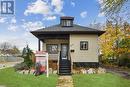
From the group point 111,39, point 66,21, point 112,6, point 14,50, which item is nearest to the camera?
point 112,6

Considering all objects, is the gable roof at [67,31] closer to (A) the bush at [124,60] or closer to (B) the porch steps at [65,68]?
(B) the porch steps at [65,68]

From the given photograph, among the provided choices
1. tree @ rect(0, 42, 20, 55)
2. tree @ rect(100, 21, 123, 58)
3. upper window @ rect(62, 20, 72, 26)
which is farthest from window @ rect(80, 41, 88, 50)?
tree @ rect(0, 42, 20, 55)

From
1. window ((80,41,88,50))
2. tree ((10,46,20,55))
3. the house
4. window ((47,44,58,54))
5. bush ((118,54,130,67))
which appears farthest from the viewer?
tree ((10,46,20,55))

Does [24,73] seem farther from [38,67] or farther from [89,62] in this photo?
[89,62]

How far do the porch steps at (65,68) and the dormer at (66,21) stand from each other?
669cm

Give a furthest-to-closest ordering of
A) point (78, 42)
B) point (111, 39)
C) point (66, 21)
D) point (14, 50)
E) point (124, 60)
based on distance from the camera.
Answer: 1. point (14, 50)
2. point (111, 39)
3. point (124, 60)
4. point (66, 21)
5. point (78, 42)

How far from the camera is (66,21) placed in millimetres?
42594

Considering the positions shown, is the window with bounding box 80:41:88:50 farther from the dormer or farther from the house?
the dormer

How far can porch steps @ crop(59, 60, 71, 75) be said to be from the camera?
32556 mm

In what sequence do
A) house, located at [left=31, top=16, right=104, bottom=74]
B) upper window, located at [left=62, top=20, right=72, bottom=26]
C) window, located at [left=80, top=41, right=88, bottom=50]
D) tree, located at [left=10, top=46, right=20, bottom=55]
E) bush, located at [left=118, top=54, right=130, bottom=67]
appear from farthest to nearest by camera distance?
tree, located at [left=10, top=46, right=20, bottom=55] → bush, located at [left=118, top=54, right=130, bottom=67] → upper window, located at [left=62, top=20, right=72, bottom=26] → window, located at [left=80, top=41, right=88, bottom=50] → house, located at [left=31, top=16, right=104, bottom=74]

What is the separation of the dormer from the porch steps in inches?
263

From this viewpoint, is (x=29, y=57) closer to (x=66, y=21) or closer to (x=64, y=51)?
(x=64, y=51)

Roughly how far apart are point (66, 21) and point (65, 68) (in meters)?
10.3

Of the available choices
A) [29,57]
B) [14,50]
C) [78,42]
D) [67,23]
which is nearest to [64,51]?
[78,42]
